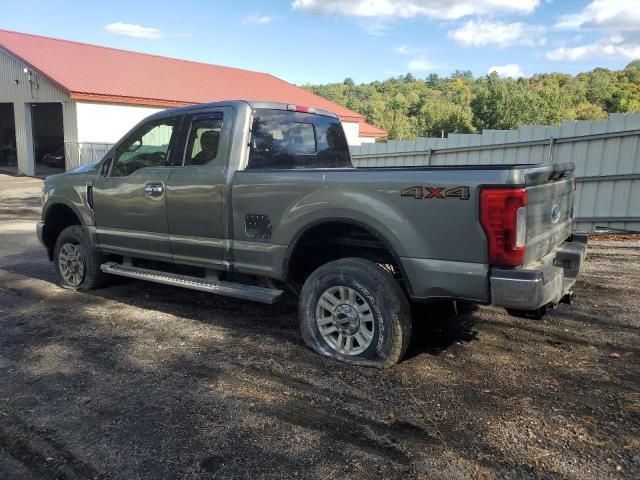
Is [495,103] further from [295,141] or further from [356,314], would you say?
[356,314]

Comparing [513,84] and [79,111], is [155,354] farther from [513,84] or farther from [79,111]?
[513,84]

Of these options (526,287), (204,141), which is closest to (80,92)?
(204,141)

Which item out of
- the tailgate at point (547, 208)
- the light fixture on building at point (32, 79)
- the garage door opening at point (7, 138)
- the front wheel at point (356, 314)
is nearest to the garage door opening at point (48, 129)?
the garage door opening at point (7, 138)

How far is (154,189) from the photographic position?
5168mm

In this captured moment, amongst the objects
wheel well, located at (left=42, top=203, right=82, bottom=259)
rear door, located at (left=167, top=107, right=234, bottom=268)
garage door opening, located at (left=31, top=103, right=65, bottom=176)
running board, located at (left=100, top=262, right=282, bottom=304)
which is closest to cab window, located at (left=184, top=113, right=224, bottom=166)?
rear door, located at (left=167, top=107, right=234, bottom=268)

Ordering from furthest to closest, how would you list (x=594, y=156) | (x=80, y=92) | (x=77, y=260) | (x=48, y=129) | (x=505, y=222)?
1. (x=48, y=129)
2. (x=80, y=92)
3. (x=594, y=156)
4. (x=77, y=260)
5. (x=505, y=222)

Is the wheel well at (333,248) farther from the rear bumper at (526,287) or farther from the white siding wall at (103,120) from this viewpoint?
the white siding wall at (103,120)

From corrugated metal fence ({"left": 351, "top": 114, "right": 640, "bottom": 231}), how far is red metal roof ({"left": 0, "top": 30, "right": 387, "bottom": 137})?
13.2 meters

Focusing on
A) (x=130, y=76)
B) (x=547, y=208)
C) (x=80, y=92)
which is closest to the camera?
(x=547, y=208)

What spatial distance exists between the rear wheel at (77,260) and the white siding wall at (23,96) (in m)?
17.9

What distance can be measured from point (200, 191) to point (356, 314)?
6.05 ft

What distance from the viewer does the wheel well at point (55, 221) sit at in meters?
6.40

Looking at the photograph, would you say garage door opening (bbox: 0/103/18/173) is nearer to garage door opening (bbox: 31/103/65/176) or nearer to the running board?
garage door opening (bbox: 31/103/65/176)

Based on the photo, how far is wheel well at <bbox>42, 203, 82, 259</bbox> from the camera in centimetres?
640
